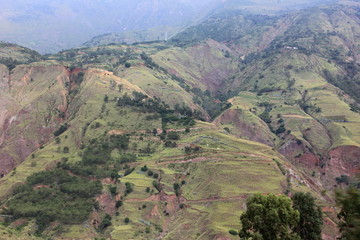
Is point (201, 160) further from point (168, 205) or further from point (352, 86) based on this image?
point (352, 86)

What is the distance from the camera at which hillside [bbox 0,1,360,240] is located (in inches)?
2943

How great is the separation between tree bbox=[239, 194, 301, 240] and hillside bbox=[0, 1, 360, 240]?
17919 millimetres

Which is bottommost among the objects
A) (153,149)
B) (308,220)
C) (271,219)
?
(153,149)

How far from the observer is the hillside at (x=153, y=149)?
74750 millimetres

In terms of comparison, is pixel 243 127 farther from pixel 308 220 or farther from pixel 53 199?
pixel 308 220

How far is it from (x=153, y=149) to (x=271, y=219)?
73073mm

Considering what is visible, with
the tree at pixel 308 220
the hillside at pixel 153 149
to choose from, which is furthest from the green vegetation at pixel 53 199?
the tree at pixel 308 220

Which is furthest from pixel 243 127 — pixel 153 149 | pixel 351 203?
pixel 351 203

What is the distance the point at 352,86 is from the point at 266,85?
47590mm

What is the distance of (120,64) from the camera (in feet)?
613

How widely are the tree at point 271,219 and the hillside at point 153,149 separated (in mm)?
17919

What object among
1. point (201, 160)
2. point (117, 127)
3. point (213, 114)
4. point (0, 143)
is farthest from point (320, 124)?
point (0, 143)

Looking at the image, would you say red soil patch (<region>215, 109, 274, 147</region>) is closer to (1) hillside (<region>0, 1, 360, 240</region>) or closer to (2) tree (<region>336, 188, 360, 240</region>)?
(1) hillside (<region>0, 1, 360, 240</region>)

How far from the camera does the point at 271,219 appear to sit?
111 ft
